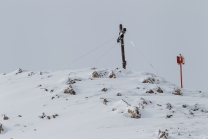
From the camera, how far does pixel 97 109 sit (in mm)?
9914

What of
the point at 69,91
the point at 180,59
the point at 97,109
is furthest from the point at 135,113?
the point at 180,59

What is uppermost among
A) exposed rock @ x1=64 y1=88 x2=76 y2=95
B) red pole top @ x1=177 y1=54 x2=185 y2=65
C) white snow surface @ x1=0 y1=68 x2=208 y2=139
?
red pole top @ x1=177 y1=54 x2=185 y2=65

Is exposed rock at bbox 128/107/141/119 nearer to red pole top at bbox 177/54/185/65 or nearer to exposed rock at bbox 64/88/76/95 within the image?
exposed rock at bbox 64/88/76/95

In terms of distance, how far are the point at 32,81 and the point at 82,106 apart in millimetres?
4795

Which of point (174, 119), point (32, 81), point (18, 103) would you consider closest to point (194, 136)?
point (174, 119)

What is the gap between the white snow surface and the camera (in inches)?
315

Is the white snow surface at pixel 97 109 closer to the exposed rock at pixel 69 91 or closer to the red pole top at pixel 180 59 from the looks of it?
the exposed rock at pixel 69 91

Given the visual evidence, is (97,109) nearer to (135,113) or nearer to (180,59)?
(135,113)

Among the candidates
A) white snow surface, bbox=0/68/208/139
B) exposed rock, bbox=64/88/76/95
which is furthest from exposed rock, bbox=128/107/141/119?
exposed rock, bbox=64/88/76/95

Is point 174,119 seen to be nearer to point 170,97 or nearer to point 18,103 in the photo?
point 170,97

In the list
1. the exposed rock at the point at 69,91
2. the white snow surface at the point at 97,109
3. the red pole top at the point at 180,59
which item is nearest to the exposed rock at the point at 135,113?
the white snow surface at the point at 97,109

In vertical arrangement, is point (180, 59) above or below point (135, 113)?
above

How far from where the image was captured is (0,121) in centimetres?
943

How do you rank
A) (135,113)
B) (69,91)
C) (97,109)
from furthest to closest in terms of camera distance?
(69,91), (97,109), (135,113)
